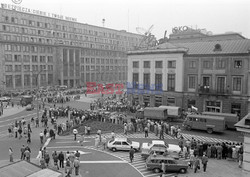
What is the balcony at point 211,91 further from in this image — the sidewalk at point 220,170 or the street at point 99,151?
the sidewalk at point 220,170

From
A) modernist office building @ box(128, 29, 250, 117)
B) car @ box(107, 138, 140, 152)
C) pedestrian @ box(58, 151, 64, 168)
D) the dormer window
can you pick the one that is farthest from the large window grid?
pedestrian @ box(58, 151, 64, 168)

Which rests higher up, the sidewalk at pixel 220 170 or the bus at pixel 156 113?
the bus at pixel 156 113

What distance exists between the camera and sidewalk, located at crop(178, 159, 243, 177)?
72.8 ft

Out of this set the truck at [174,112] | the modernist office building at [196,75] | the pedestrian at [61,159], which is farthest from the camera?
the modernist office building at [196,75]

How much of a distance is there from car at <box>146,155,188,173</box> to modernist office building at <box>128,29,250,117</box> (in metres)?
25.6

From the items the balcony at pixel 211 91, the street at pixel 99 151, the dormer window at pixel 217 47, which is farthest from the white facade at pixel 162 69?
the street at pixel 99 151

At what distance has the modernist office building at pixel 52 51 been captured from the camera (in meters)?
90.5

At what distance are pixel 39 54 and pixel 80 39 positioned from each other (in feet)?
81.4

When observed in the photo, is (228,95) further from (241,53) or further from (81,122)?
(81,122)

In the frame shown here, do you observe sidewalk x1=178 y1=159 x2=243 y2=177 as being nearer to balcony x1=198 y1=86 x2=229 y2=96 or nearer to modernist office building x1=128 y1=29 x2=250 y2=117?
modernist office building x1=128 y1=29 x2=250 y2=117

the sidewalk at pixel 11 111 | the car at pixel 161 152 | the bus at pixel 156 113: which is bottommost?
the sidewalk at pixel 11 111

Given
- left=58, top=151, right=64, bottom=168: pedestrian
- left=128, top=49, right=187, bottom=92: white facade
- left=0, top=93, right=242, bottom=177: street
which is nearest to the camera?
left=0, top=93, right=242, bottom=177: street

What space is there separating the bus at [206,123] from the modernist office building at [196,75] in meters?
9.45

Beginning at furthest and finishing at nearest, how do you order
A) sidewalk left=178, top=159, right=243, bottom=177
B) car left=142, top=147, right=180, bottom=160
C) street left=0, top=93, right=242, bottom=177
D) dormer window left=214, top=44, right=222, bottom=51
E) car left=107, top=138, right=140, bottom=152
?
dormer window left=214, top=44, right=222, bottom=51, car left=107, top=138, right=140, bottom=152, car left=142, top=147, right=180, bottom=160, street left=0, top=93, right=242, bottom=177, sidewalk left=178, top=159, right=243, bottom=177
